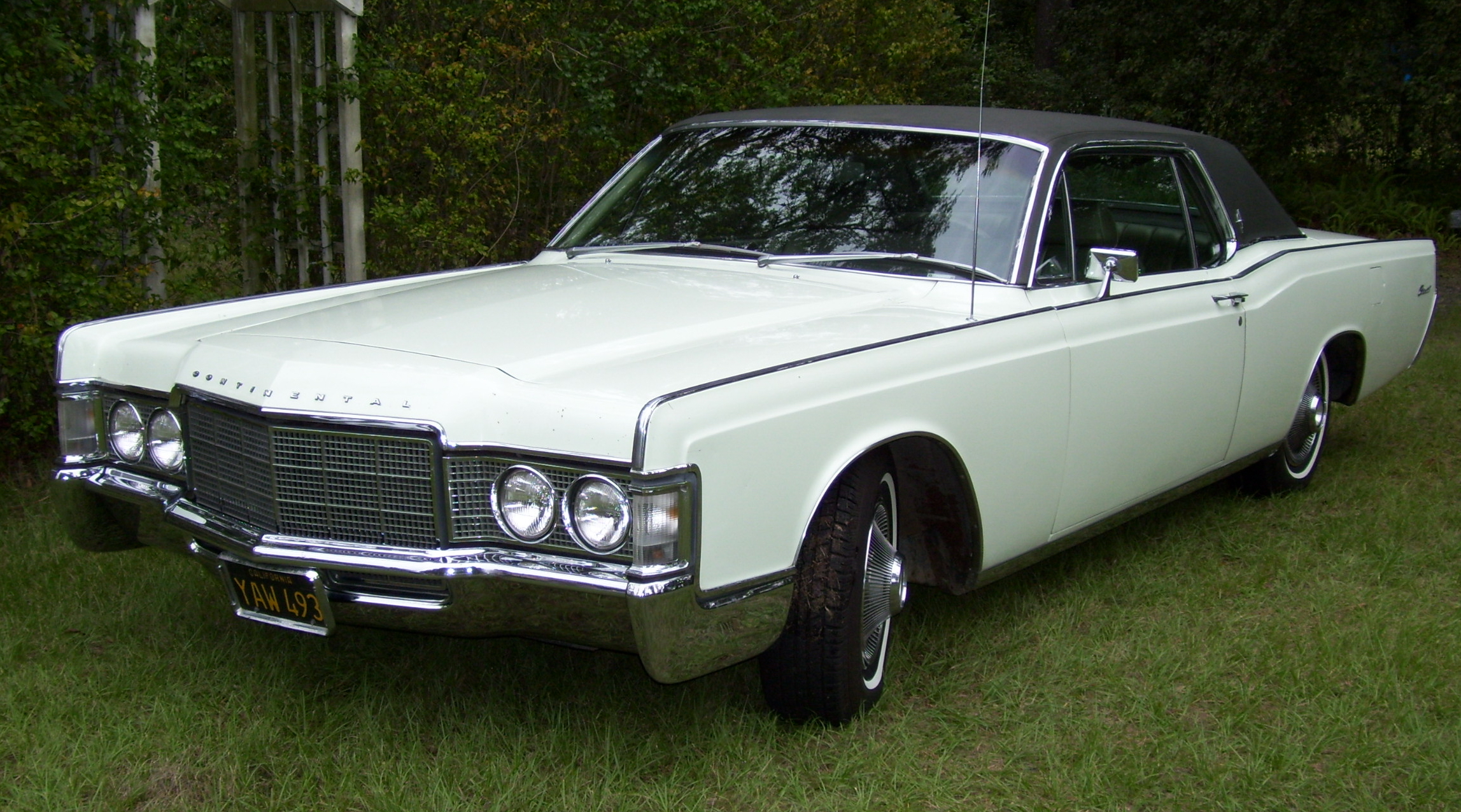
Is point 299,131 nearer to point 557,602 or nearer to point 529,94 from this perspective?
point 529,94

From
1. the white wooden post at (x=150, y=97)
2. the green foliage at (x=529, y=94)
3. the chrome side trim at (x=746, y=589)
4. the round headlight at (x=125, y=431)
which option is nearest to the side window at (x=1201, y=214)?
the chrome side trim at (x=746, y=589)

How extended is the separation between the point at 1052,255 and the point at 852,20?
5.72 meters

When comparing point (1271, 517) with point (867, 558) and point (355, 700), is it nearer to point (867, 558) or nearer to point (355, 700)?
point (867, 558)

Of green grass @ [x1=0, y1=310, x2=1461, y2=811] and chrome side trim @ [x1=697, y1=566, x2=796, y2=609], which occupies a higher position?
chrome side trim @ [x1=697, y1=566, x2=796, y2=609]

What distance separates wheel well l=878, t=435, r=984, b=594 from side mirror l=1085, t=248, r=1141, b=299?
0.88 m

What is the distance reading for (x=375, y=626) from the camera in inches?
111

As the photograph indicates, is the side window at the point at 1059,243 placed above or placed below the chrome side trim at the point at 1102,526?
above

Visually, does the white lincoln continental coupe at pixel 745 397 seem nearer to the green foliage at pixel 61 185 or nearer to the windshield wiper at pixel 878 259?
the windshield wiper at pixel 878 259

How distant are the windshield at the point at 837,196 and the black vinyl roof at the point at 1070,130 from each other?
6 centimetres

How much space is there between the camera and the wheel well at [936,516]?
10.8 feet

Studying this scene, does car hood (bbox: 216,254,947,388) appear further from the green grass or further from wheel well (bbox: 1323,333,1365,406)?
wheel well (bbox: 1323,333,1365,406)

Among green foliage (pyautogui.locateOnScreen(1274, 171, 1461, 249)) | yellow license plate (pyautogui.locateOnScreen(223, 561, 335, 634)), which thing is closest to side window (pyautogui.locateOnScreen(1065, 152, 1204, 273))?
yellow license plate (pyautogui.locateOnScreen(223, 561, 335, 634))

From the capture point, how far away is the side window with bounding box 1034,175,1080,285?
3781 millimetres

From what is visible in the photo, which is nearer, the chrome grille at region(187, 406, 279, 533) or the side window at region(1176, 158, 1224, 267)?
the chrome grille at region(187, 406, 279, 533)
